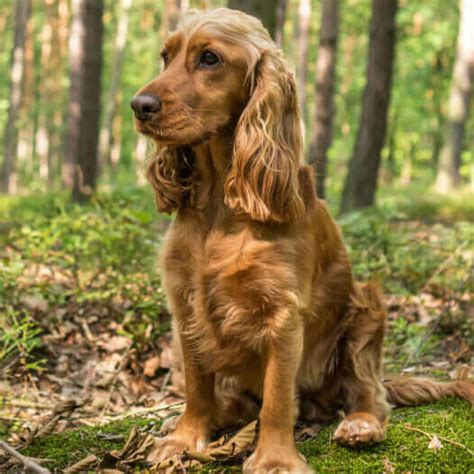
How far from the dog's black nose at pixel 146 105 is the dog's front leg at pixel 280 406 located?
94 centimetres

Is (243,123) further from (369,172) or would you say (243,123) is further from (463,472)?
(369,172)

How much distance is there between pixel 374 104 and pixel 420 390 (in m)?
6.48

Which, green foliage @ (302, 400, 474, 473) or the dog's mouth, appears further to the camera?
green foliage @ (302, 400, 474, 473)

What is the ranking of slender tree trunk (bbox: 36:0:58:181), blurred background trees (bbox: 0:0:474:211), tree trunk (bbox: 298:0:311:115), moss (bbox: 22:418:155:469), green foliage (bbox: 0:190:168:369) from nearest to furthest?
moss (bbox: 22:418:155:469) → green foliage (bbox: 0:190:168:369) → blurred background trees (bbox: 0:0:474:211) → tree trunk (bbox: 298:0:311:115) → slender tree trunk (bbox: 36:0:58:181)

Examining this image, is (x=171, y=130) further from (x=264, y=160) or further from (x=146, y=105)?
(x=264, y=160)

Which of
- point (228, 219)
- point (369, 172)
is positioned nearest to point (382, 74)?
point (369, 172)

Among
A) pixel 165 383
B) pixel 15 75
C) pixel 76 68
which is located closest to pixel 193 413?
pixel 165 383

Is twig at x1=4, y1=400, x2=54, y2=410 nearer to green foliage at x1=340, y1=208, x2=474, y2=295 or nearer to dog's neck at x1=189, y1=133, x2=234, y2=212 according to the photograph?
dog's neck at x1=189, y1=133, x2=234, y2=212

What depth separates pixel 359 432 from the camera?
9.43 ft

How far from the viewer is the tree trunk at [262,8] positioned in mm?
5785

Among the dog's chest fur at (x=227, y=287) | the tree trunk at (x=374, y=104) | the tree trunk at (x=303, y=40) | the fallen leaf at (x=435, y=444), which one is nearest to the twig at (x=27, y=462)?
the dog's chest fur at (x=227, y=287)

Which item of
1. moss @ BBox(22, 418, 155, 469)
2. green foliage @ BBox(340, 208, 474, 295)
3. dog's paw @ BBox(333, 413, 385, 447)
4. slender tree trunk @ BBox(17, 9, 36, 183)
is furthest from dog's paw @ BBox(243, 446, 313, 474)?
slender tree trunk @ BBox(17, 9, 36, 183)

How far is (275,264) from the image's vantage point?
2.74m

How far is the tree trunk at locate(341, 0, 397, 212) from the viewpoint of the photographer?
29.8 ft
